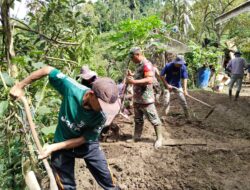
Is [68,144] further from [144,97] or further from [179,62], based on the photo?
[179,62]

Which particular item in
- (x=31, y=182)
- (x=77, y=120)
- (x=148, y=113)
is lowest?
(x=148, y=113)

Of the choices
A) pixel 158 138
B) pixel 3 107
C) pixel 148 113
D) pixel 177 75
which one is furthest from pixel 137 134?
pixel 3 107

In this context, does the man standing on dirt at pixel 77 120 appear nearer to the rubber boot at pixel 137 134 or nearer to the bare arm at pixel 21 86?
the bare arm at pixel 21 86

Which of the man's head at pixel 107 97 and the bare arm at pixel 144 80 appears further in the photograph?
the bare arm at pixel 144 80

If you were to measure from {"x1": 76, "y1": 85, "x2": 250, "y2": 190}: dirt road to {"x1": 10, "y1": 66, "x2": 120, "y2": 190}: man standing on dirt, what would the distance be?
129 centimetres

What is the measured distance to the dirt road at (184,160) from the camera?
4852 millimetres

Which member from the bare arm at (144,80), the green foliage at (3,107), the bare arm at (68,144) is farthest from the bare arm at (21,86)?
the bare arm at (144,80)

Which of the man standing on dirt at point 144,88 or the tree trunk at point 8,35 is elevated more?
the tree trunk at point 8,35

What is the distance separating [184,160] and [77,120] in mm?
2758

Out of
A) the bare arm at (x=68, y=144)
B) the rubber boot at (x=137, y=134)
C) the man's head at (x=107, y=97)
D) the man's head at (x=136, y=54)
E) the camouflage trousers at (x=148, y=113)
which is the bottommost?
the rubber boot at (x=137, y=134)

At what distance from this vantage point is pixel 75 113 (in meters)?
3.29

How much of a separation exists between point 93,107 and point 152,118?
2.99 metres

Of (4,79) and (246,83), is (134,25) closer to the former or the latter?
(4,79)

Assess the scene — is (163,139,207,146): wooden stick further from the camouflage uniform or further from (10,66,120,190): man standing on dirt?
(10,66,120,190): man standing on dirt
